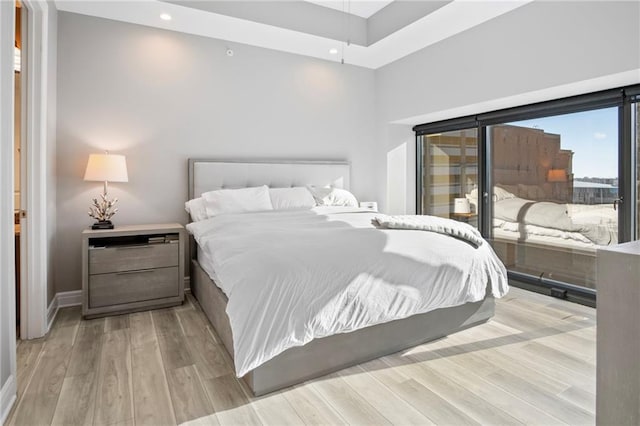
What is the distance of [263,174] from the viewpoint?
13.6ft

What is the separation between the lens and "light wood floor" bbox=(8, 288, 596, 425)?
68.2 inches

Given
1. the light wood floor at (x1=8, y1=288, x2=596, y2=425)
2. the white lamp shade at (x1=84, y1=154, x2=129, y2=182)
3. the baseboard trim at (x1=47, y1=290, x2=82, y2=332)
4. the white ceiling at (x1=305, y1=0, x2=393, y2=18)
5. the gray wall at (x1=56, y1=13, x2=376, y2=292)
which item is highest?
the white ceiling at (x1=305, y1=0, x2=393, y2=18)

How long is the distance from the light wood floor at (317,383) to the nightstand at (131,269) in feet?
1.05

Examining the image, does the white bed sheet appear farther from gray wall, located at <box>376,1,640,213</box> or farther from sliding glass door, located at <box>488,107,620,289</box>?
sliding glass door, located at <box>488,107,620,289</box>

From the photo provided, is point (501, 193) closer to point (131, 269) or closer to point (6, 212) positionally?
point (131, 269)

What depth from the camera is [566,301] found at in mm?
3350

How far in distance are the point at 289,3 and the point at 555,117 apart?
2.85 metres

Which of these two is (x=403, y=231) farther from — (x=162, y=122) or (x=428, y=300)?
(x=162, y=122)

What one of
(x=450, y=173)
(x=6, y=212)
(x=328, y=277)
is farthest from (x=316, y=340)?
(x=450, y=173)

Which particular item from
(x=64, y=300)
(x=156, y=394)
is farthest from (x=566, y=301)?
(x=64, y=300)

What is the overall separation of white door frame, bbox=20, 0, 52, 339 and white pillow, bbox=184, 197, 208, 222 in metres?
1.17

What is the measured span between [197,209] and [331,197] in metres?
1.44

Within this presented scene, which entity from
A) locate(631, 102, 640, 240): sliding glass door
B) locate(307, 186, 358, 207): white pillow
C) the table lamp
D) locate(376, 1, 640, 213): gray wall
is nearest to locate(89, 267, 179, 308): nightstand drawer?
the table lamp

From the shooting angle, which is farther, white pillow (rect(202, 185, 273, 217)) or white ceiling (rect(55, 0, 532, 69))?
white pillow (rect(202, 185, 273, 217))
